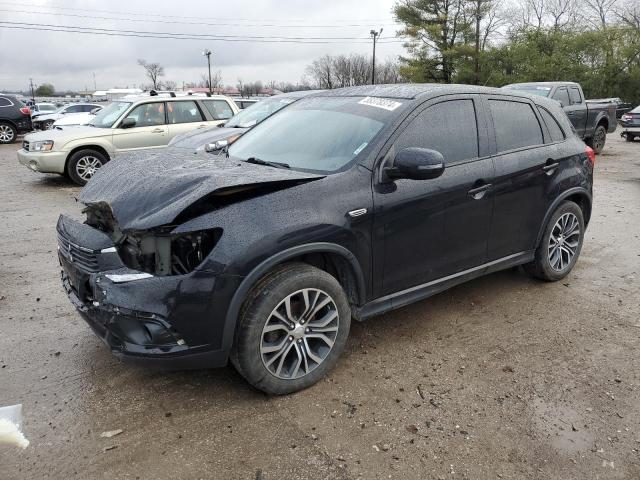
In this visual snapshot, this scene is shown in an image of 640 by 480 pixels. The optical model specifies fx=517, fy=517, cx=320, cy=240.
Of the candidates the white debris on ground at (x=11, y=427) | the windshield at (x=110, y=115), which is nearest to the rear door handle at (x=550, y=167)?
the white debris on ground at (x=11, y=427)

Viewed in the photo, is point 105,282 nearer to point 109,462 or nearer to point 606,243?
point 109,462

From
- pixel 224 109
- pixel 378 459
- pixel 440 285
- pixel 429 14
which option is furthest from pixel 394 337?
pixel 429 14

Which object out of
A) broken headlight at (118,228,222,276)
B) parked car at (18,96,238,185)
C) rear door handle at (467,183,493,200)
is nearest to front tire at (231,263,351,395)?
broken headlight at (118,228,222,276)

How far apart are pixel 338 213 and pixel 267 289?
2.08 feet

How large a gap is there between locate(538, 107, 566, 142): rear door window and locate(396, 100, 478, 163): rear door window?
103 centimetres

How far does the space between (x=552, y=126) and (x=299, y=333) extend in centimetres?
310

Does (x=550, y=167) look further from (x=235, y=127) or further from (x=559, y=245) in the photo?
(x=235, y=127)

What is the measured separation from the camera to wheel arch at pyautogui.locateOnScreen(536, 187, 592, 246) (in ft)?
14.8

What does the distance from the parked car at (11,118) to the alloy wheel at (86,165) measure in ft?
39.4

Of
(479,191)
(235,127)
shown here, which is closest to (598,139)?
(235,127)

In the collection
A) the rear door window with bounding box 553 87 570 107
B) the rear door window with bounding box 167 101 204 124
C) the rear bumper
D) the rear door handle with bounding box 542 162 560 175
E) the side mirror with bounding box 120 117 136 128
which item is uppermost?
the rear door window with bounding box 553 87 570 107

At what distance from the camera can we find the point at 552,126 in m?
4.61

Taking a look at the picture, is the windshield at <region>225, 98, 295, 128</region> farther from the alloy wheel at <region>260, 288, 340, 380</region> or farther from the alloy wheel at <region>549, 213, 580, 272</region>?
the alloy wheel at <region>260, 288, 340, 380</region>

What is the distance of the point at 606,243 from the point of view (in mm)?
6203
